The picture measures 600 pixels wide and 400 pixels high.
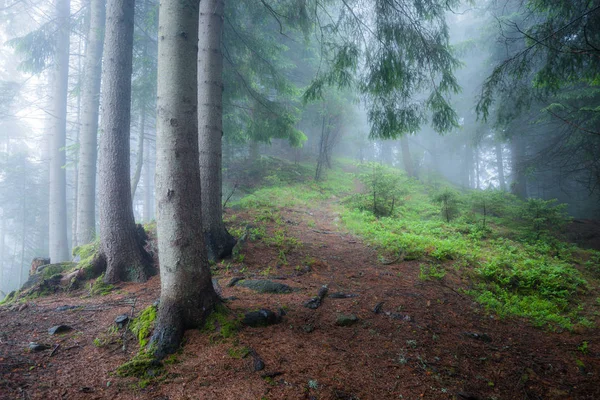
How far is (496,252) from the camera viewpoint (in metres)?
6.26

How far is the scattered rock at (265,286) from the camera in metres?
4.26

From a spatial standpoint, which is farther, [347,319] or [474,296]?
[474,296]

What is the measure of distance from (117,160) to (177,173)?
3.72 meters

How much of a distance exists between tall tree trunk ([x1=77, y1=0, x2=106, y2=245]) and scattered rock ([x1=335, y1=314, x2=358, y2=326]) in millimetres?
9855

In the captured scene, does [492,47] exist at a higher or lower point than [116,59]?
higher

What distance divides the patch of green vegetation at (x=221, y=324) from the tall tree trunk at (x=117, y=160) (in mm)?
2713

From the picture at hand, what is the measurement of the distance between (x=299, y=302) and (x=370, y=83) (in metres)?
5.05

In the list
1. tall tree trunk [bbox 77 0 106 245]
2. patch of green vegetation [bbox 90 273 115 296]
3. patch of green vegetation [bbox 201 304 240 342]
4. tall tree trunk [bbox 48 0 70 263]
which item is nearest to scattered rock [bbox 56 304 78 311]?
patch of green vegetation [bbox 90 273 115 296]

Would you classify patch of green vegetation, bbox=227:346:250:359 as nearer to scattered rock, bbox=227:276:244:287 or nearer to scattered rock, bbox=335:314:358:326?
scattered rock, bbox=335:314:358:326

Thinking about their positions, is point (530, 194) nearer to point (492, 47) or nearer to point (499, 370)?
point (492, 47)

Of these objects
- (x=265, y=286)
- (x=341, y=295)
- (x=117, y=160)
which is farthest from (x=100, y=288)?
(x=341, y=295)

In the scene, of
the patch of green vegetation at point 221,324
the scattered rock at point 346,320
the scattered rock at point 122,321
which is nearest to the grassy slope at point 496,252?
the scattered rock at point 346,320

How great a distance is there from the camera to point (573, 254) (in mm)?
6535

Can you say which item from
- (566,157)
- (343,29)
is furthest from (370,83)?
(566,157)
